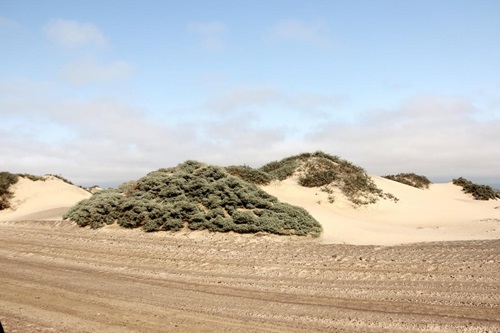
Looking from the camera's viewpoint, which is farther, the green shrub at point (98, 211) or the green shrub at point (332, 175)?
the green shrub at point (332, 175)

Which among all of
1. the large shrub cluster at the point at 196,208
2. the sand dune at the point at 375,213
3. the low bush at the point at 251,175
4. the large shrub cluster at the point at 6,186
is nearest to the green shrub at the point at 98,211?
the large shrub cluster at the point at 196,208

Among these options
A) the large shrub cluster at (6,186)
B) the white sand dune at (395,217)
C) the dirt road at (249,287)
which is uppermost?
the large shrub cluster at (6,186)

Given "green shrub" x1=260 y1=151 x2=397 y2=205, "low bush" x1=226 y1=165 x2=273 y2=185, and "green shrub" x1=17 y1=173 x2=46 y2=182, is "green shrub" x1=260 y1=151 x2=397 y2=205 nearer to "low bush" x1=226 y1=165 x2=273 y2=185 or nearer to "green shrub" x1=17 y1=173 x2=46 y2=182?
"low bush" x1=226 y1=165 x2=273 y2=185

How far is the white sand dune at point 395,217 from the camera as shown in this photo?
18558 mm

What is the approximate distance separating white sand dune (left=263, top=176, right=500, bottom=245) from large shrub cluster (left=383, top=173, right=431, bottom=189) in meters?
9.45

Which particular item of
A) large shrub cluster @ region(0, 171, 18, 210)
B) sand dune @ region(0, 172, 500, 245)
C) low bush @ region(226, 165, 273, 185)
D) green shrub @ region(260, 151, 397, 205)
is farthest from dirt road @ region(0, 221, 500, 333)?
large shrub cluster @ region(0, 171, 18, 210)

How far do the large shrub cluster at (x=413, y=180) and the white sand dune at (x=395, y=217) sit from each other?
9.45 meters

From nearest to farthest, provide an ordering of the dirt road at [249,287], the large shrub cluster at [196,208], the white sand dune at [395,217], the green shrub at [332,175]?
the dirt road at [249,287] → the white sand dune at [395,217] → the large shrub cluster at [196,208] → the green shrub at [332,175]

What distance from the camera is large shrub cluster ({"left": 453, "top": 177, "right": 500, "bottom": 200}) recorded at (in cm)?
3778

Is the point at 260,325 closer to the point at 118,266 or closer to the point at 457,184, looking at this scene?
the point at 118,266

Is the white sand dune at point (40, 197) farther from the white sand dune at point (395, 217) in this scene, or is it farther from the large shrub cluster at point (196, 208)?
the white sand dune at point (395, 217)

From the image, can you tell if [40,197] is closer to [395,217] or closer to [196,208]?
[196,208]

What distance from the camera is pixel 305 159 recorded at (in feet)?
119

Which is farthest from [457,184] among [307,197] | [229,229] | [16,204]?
[16,204]
